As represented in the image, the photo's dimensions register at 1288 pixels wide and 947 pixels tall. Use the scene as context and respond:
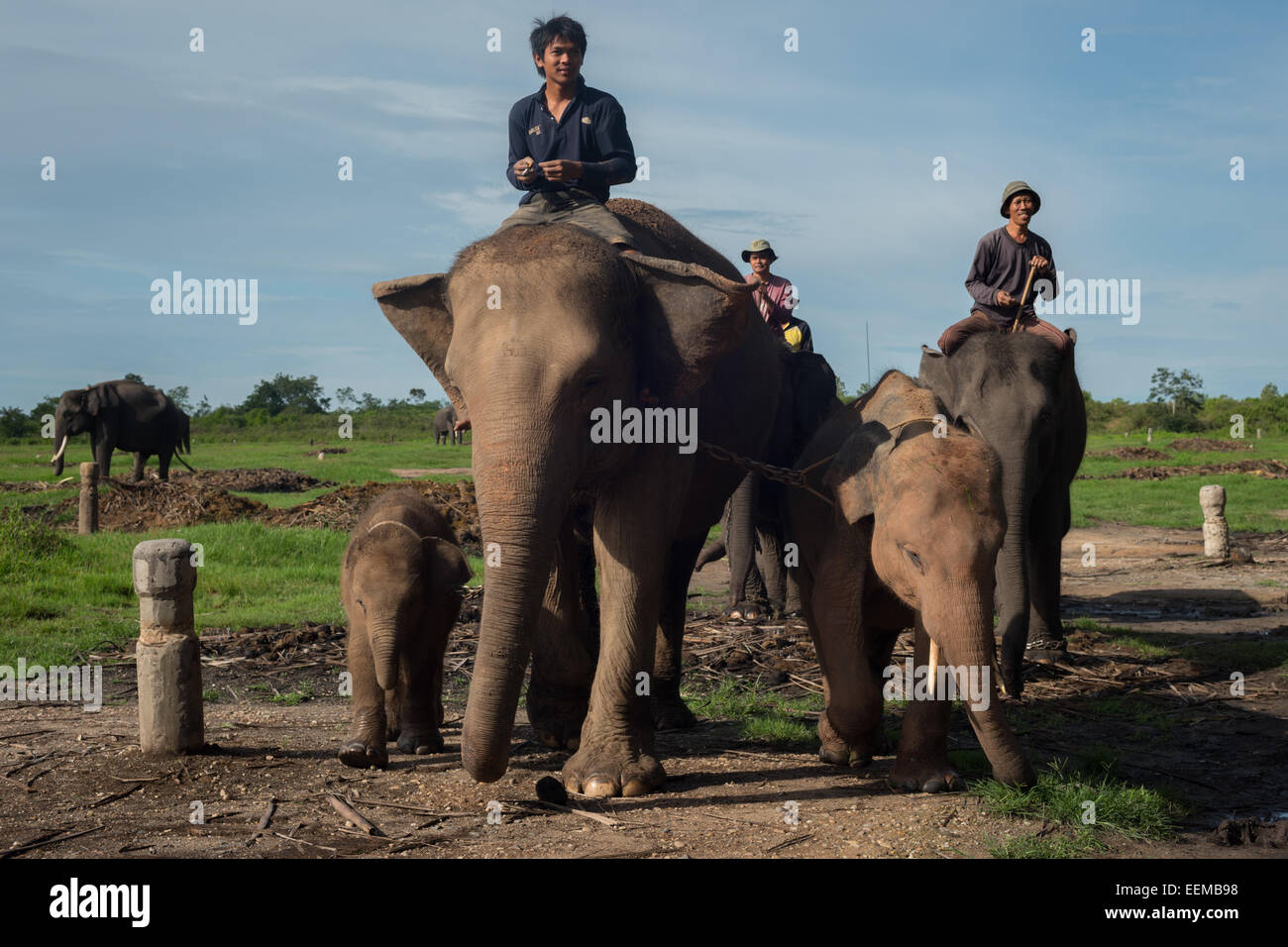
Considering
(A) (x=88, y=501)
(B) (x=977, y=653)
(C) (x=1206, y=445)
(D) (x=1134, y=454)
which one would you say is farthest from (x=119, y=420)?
(C) (x=1206, y=445)

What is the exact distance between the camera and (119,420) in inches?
1272

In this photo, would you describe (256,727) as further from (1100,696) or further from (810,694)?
(1100,696)

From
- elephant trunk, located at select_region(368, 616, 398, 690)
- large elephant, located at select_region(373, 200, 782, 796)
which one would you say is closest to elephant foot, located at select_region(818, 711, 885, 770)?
large elephant, located at select_region(373, 200, 782, 796)

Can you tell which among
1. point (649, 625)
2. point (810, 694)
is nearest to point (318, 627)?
point (810, 694)

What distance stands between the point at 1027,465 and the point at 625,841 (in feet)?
17.6

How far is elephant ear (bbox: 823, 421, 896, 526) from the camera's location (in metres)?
6.62

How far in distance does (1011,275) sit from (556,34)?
4.74 metres

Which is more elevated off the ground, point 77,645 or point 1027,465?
point 1027,465

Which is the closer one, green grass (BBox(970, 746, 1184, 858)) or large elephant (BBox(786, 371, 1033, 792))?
green grass (BBox(970, 746, 1184, 858))

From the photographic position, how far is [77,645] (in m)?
10.8

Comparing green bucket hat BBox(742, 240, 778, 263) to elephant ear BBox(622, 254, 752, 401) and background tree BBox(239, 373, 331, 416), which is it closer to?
elephant ear BBox(622, 254, 752, 401)

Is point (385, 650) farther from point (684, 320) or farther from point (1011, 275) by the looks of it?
point (1011, 275)

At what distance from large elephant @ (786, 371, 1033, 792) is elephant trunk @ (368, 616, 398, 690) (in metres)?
2.40

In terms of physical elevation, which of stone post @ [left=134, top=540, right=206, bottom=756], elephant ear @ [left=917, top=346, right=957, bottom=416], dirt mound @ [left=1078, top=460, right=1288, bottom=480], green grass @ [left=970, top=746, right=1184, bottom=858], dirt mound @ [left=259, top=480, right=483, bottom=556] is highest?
elephant ear @ [left=917, top=346, right=957, bottom=416]
